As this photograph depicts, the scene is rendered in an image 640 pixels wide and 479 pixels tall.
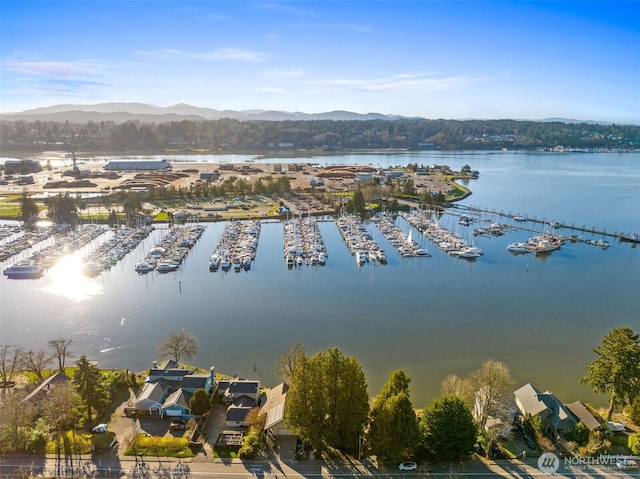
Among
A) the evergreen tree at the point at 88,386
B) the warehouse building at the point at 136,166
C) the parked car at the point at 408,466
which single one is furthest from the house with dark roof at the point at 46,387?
the warehouse building at the point at 136,166

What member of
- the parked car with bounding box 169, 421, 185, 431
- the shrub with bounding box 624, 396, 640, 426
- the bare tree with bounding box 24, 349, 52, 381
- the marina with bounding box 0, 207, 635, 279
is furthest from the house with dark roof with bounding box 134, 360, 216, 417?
the marina with bounding box 0, 207, 635, 279

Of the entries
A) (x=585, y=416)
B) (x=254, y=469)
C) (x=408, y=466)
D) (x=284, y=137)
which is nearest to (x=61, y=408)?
(x=254, y=469)

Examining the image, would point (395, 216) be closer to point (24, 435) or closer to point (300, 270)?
point (300, 270)

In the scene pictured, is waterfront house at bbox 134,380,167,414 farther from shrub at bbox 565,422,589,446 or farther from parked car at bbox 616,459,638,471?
parked car at bbox 616,459,638,471

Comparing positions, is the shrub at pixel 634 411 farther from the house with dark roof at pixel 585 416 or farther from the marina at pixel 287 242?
the marina at pixel 287 242

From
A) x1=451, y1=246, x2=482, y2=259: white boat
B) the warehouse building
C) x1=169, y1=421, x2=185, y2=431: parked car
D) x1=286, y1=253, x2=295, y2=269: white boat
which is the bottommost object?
x1=169, y1=421, x2=185, y2=431: parked car

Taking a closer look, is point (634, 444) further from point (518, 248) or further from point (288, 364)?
point (518, 248)
